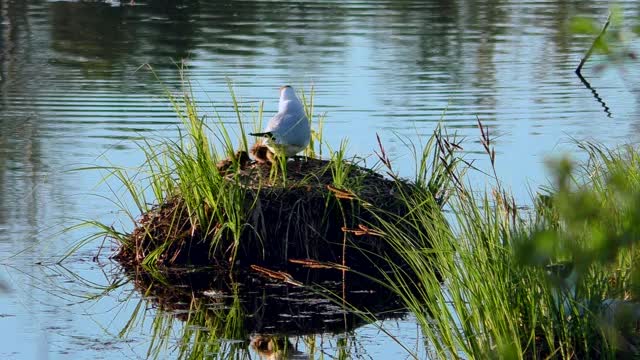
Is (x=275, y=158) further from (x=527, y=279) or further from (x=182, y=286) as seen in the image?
(x=527, y=279)

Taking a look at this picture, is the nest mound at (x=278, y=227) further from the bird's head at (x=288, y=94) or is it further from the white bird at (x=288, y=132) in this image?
the bird's head at (x=288, y=94)

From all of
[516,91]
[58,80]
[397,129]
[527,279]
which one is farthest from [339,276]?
[58,80]

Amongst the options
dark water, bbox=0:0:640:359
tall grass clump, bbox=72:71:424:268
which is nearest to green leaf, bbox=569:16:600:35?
dark water, bbox=0:0:640:359

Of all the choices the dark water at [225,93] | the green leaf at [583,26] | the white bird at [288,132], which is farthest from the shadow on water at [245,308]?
the green leaf at [583,26]

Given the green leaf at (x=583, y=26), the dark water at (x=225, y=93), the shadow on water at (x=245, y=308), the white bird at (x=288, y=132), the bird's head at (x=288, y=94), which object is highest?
the green leaf at (x=583, y=26)

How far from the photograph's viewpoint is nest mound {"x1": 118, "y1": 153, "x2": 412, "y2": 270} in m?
7.78

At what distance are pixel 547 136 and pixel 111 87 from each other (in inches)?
214

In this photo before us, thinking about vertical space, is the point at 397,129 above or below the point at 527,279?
below

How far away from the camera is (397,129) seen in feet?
39.6

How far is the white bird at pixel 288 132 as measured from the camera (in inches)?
311

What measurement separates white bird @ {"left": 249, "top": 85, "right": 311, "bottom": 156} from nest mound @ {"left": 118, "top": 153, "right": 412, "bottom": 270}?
0.18 meters

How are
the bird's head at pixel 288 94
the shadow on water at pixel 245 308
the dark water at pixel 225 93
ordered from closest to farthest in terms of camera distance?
1. the shadow on water at pixel 245 308
2. the dark water at pixel 225 93
3. the bird's head at pixel 288 94

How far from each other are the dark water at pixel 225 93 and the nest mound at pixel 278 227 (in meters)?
0.42

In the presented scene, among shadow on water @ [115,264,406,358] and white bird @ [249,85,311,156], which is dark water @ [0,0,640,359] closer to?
shadow on water @ [115,264,406,358]
